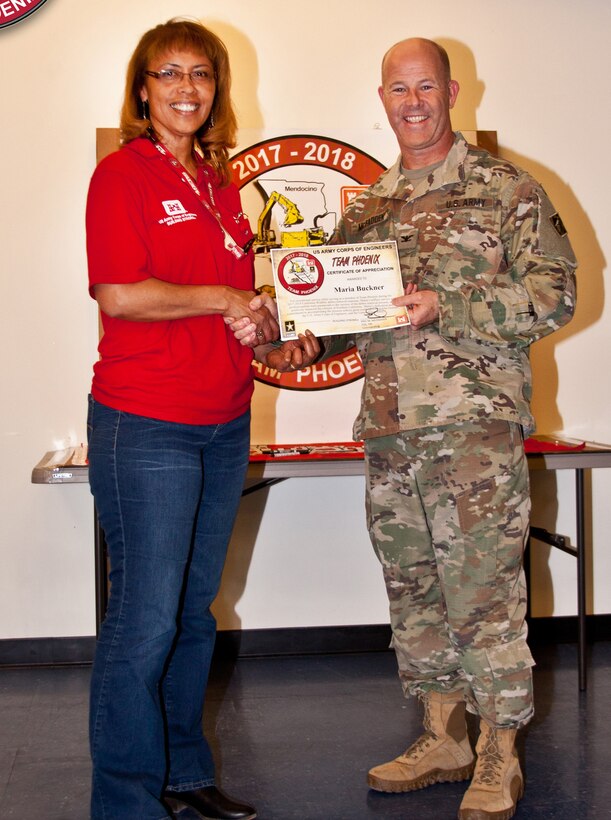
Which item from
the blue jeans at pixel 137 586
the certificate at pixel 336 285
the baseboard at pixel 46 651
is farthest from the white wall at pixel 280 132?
the blue jeans at pixel 137 586

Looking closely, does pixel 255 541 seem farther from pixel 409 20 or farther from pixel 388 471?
pixel 409 20

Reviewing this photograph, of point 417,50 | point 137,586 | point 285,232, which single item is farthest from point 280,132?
point 137,586

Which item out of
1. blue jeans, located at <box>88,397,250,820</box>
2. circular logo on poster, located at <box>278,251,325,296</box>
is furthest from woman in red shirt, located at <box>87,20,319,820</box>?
circular logo on poster, located at <box>278,251,325,296</box>

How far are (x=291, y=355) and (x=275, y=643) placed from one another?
175 centimetres

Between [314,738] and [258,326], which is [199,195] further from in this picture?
[314,738]

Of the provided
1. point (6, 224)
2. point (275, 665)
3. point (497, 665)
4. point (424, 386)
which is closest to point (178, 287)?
point (424, 386)

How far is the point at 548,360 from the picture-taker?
3826 millimetres

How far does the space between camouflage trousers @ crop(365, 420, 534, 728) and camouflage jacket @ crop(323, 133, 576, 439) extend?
71 millimetres

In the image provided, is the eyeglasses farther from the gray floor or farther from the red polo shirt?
the gray floor

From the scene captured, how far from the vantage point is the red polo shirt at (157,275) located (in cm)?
195

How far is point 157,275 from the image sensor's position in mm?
2014

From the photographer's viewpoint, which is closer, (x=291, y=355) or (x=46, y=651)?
(x=291, y=355)

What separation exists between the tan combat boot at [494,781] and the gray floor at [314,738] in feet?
0.20

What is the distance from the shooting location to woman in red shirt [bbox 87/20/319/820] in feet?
Answer: 6.47
